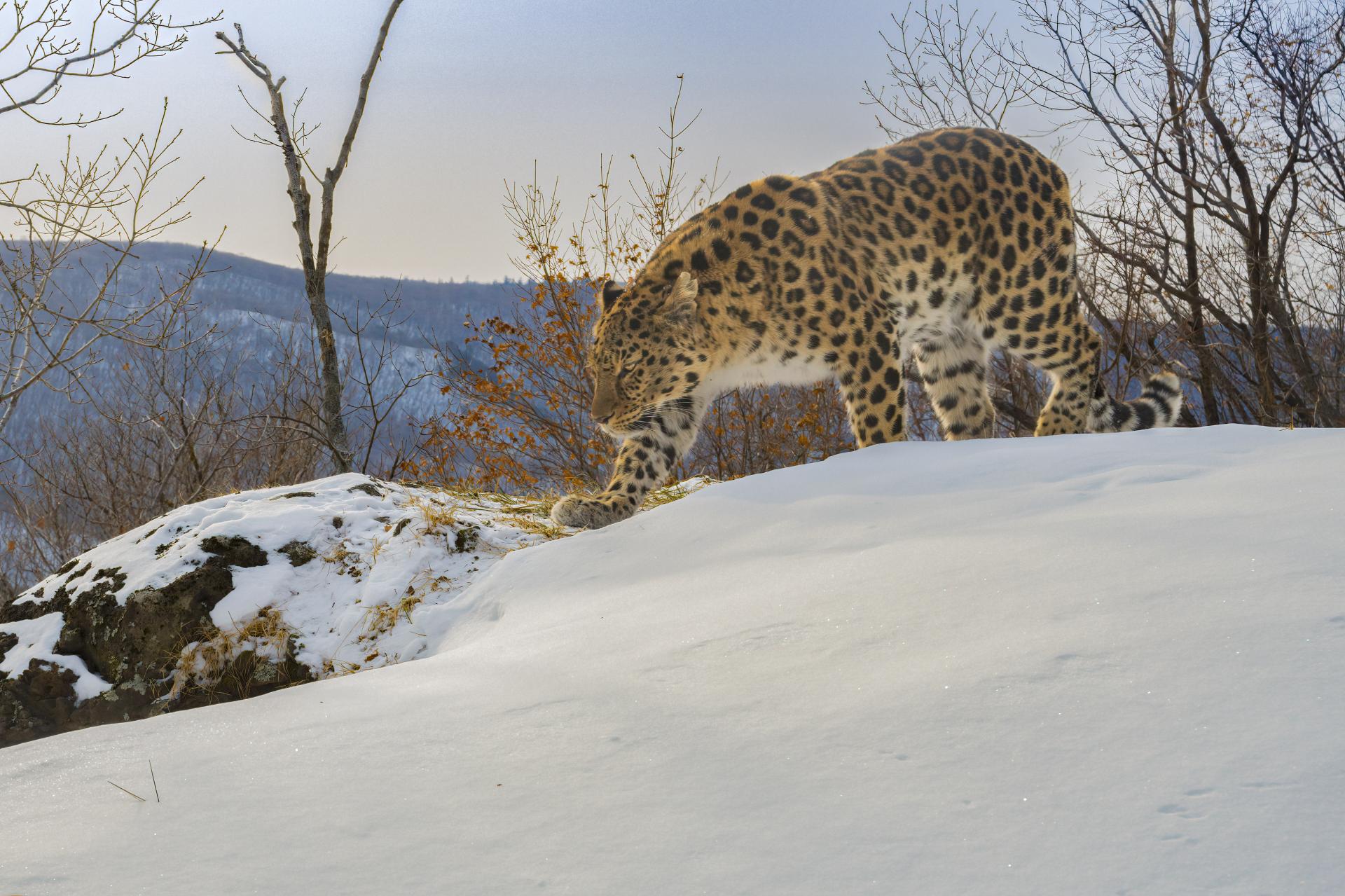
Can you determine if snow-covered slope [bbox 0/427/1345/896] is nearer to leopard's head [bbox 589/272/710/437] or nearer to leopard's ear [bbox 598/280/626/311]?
leopard's head [bbox 589/272/710/437]

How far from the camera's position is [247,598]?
16.5ft

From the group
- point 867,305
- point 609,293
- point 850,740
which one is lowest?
point 850,740

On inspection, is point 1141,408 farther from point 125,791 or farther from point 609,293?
point 125,791

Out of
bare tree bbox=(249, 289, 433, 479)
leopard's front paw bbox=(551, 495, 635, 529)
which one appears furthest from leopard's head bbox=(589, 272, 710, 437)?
bare tree bbox=(249, 289, 433, 479)

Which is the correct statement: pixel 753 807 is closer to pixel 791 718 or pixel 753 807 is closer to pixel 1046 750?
pixel 791 718

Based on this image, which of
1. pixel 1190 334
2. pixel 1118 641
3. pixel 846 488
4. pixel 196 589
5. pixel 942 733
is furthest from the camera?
pixel 1190 334

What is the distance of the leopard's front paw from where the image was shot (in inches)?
210

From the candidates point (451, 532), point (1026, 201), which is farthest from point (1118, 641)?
point (1026, 201)

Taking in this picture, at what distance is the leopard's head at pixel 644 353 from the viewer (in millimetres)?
5238

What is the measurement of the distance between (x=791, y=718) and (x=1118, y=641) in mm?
756

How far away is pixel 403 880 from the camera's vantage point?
1.82 m

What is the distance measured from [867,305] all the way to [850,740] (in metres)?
3.58

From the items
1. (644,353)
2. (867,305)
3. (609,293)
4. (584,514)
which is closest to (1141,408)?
(867,305)

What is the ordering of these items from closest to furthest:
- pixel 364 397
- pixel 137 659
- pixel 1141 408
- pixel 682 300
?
pixel 137 659 < pixel 682 300 < pixel 1141 408 < pixel 364 397
